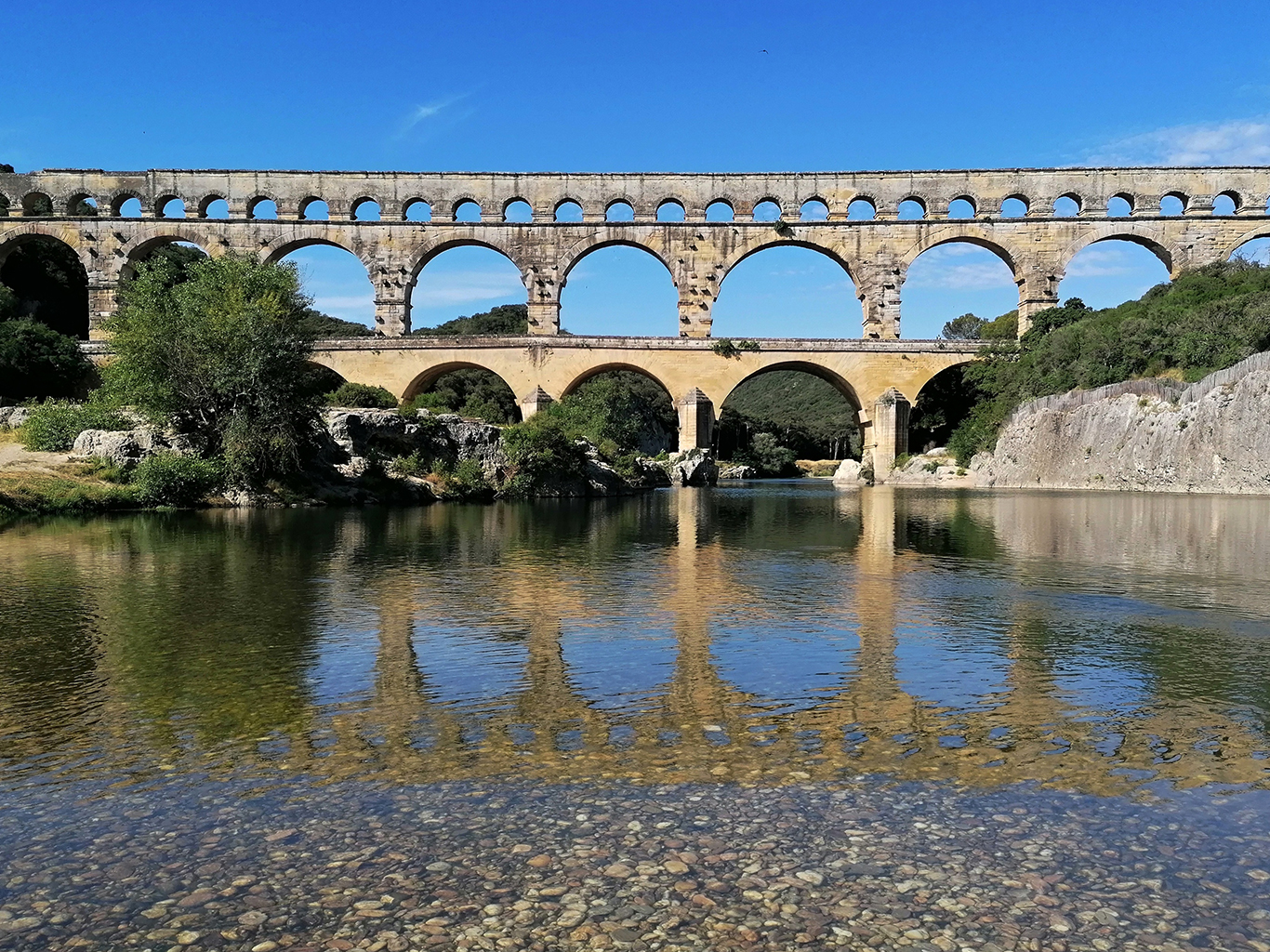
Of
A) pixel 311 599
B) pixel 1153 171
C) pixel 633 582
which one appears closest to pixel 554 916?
pixel 311 599

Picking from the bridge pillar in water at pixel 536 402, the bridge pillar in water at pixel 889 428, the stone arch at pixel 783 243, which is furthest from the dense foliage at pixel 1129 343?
the bridge pillar in water at pixel 536 402

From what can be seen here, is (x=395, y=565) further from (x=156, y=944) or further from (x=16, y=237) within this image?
(x=16, y=237)

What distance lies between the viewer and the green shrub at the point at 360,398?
1350 inches

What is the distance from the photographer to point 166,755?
4215mm

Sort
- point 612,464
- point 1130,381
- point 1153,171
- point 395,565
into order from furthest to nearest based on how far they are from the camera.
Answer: point 1153,171
point 612,464
point 1130,381
point 395,565

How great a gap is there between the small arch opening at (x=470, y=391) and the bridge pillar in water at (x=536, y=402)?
2.23 metres

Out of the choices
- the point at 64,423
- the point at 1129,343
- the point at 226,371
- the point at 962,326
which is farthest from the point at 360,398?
the point at 962,326

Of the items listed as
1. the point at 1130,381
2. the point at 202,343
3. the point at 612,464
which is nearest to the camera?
the point at 202,343

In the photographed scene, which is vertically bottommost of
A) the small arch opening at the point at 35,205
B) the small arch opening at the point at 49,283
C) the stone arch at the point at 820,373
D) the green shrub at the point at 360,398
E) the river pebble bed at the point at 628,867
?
the river pebble bed at the point at 628,867

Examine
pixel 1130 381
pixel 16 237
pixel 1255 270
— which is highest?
pixel 16 237

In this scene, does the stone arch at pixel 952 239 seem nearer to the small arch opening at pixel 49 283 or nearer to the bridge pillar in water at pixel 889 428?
the bridge pillar in water at pixel 889 428

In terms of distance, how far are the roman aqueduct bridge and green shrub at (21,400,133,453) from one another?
19.5 m

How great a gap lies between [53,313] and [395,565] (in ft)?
152

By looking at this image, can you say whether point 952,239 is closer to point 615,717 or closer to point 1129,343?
point 1129,343
